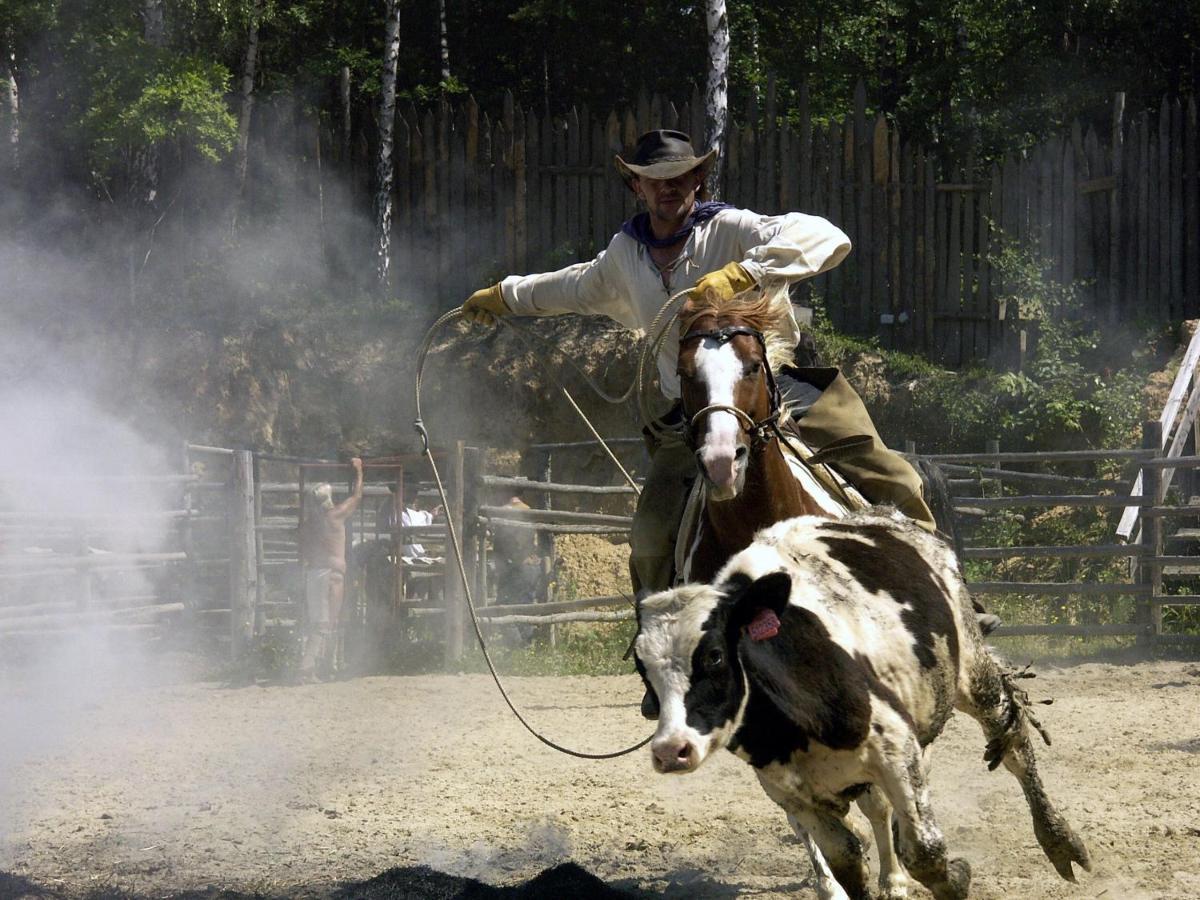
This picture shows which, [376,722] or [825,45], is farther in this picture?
[825,45]

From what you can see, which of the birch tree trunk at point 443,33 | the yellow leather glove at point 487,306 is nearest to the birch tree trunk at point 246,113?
the birch tree trunk at point 443,33

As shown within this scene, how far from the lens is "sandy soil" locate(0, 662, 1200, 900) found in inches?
236

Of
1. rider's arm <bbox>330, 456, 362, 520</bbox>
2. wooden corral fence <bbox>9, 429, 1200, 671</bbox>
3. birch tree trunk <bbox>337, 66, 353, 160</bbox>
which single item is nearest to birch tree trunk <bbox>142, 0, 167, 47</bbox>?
birch tree trunk <bbox>337, 66, 353, 160</bbox>

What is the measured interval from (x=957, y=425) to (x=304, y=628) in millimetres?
8509

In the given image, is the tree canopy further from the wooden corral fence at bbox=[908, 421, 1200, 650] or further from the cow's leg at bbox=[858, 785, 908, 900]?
the cow's leg at bbox=[858, 785, 908, 900]

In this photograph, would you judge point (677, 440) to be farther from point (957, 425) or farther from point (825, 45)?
point (825, 45)

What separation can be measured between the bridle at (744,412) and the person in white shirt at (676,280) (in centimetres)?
48

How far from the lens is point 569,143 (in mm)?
18875

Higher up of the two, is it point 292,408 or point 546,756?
point 292,408

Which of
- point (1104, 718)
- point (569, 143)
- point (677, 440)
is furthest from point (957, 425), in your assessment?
point (677, 440)

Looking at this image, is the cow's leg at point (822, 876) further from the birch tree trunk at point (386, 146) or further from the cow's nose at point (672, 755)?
the birch tree trunk at point (386, 146)

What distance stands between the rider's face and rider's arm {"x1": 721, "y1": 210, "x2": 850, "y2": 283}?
17 cm

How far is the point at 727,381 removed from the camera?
4.69m

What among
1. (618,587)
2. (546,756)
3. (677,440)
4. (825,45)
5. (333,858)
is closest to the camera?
(677,440)
